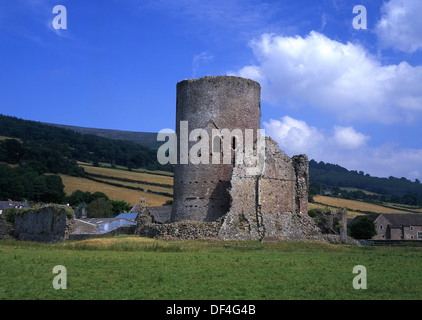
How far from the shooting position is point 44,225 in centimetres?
3158

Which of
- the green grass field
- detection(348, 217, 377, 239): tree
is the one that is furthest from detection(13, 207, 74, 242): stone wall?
detection(348, 217, 377, 239): tree

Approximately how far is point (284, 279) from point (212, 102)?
62.0 ft

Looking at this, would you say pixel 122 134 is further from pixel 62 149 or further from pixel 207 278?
pixel 207 278

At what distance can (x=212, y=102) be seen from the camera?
2923cm

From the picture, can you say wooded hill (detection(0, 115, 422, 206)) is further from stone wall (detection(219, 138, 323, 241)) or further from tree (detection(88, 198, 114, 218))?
stone wall (detection(219, 138, 323, 241))

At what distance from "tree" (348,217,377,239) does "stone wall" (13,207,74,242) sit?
125 feet

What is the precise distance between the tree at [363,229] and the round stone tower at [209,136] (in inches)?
1282

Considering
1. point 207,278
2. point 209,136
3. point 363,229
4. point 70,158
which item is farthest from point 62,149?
point 207,278

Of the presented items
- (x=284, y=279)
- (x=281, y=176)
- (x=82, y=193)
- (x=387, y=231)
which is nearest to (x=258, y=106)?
(x=281, y=176)

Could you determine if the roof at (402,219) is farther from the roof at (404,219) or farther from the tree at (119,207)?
the tree at (119,207)

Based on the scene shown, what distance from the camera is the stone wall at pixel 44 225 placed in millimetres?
29625

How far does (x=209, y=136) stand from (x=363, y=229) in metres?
34.7

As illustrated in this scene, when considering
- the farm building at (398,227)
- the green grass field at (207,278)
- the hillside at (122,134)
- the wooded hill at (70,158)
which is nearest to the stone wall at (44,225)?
the green grass field at (207,278)

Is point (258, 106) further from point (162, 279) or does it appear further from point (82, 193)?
point (82, 193)
